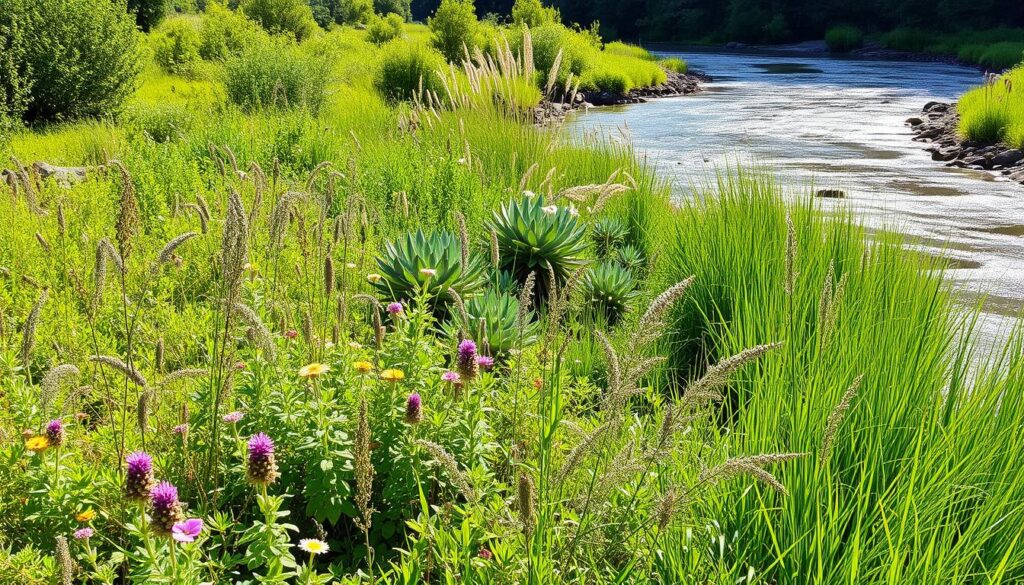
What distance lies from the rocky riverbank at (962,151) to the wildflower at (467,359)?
1438cm

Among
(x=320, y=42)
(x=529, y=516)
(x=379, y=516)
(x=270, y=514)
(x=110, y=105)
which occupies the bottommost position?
(x=379, y=516)

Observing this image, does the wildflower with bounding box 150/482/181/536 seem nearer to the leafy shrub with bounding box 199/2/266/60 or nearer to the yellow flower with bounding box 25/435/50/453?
the yellow flower with bounding box 25/435/50/453

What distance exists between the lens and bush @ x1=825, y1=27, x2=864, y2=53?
5322 centimetres

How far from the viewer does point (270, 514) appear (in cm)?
156

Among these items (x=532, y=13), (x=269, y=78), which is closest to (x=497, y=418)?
(x=269, y=78)

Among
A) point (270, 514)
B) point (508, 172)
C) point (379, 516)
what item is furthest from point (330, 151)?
point (270, 514)

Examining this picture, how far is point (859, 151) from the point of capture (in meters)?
16.3

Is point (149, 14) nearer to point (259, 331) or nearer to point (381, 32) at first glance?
point (381, 32)

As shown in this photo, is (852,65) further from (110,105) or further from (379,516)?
(379,516)

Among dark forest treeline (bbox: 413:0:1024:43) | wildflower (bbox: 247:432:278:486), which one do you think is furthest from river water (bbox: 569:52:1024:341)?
dark forest treeline (bbox: 413:0:1024:43)

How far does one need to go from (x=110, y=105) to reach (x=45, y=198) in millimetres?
8175

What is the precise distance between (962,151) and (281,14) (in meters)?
28.2

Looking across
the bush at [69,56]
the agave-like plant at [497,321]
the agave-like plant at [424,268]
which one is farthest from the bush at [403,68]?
the agave-like plant at [497,321]

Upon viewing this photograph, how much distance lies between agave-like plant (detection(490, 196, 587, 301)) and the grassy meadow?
0.02 meters
